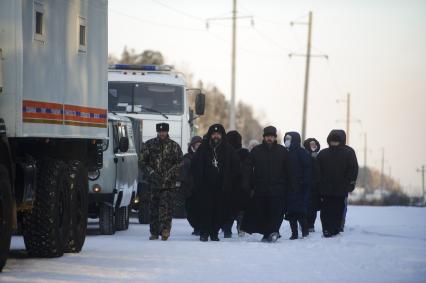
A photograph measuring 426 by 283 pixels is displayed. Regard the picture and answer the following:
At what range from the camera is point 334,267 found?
1638 cm

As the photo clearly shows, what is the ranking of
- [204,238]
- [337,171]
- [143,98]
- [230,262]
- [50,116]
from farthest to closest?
[143,98] → [337,171] → [204,238] → [230,262] → [50,116]

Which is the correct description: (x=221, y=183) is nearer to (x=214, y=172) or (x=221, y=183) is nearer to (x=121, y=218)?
(x=214, y=172)

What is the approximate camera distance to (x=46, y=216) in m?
16.7

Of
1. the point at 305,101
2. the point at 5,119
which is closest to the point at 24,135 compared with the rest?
the point at 5,119

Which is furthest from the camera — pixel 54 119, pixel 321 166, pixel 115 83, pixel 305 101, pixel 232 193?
pixel 305 101

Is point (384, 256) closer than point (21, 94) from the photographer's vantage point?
No

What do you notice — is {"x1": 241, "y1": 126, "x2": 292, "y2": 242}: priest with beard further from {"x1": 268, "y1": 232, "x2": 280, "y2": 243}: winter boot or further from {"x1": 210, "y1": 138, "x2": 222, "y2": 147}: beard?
{"x1": 210, "y1": 138, "x2": 222, "y2": 147}: beard

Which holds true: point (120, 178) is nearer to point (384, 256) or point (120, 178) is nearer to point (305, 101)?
point (384, 256)

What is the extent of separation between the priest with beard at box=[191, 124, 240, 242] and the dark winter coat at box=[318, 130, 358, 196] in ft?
7.43

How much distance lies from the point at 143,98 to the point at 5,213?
18833 mm

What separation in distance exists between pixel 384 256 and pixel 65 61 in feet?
16.5

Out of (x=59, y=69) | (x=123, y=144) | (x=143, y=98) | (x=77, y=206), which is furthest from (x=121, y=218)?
(x=59, y=69)

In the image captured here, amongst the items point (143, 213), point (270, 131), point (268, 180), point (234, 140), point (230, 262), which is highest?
point (270, 131)

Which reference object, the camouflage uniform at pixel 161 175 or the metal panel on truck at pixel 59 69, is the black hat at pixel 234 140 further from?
the metal panel on truck at pixel 59 69
